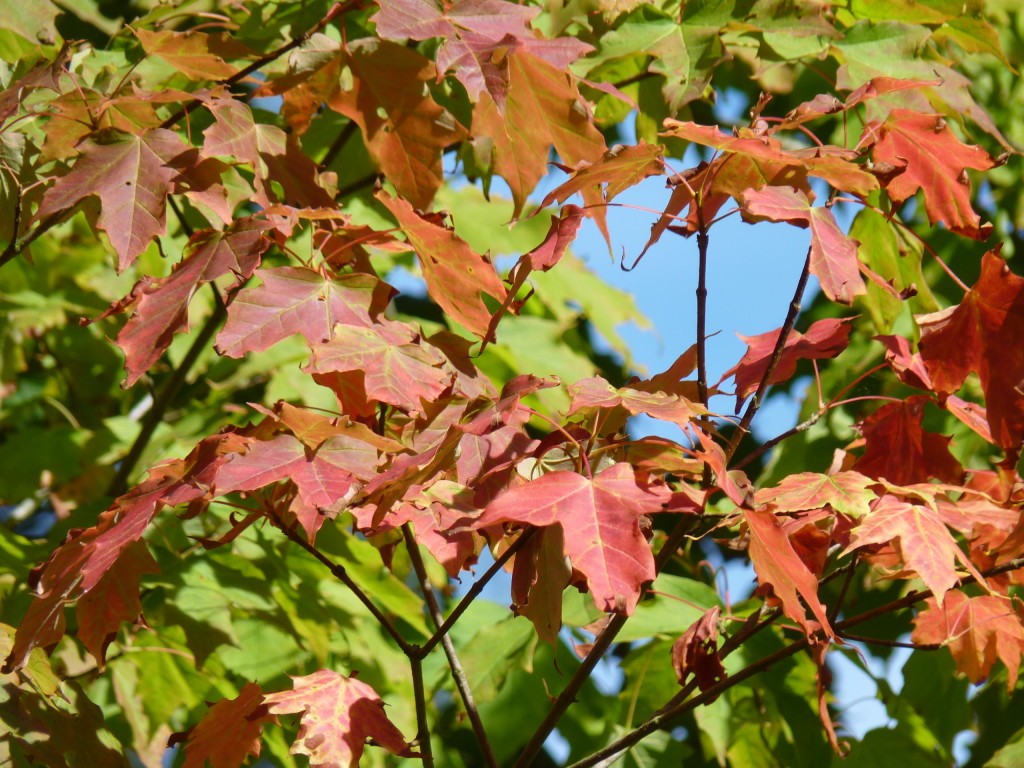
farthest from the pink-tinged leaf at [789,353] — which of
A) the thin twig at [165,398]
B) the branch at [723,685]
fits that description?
the thin twig at [165,398]

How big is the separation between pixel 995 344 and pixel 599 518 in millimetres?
398

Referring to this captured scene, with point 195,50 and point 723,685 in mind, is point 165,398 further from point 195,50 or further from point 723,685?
point 723,685

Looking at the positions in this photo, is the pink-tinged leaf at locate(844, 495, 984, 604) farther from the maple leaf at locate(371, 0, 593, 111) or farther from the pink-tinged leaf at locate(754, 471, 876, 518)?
the maple leaf at locate(371, 0, 593, 111)

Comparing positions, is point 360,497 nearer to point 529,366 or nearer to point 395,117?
point 395,117

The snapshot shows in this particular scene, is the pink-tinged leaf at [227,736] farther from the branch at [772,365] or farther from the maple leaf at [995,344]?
the maple leaf at [995,344]

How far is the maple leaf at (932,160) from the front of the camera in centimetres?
102

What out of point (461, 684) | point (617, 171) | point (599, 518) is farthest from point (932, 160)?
point (461, 684)

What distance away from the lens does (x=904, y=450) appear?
1.03 meters

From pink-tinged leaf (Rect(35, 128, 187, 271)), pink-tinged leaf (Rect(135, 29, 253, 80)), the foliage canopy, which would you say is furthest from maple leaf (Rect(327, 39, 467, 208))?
pink-tinged leaf (Rect(35, 128, 187, 271))

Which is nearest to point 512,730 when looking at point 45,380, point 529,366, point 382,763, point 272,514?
point 382,763

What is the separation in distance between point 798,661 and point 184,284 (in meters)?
1.03

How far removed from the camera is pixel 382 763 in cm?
176

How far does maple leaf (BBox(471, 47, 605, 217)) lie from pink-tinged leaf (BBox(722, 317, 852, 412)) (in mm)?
294

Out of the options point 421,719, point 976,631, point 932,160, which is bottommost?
point 976,631
